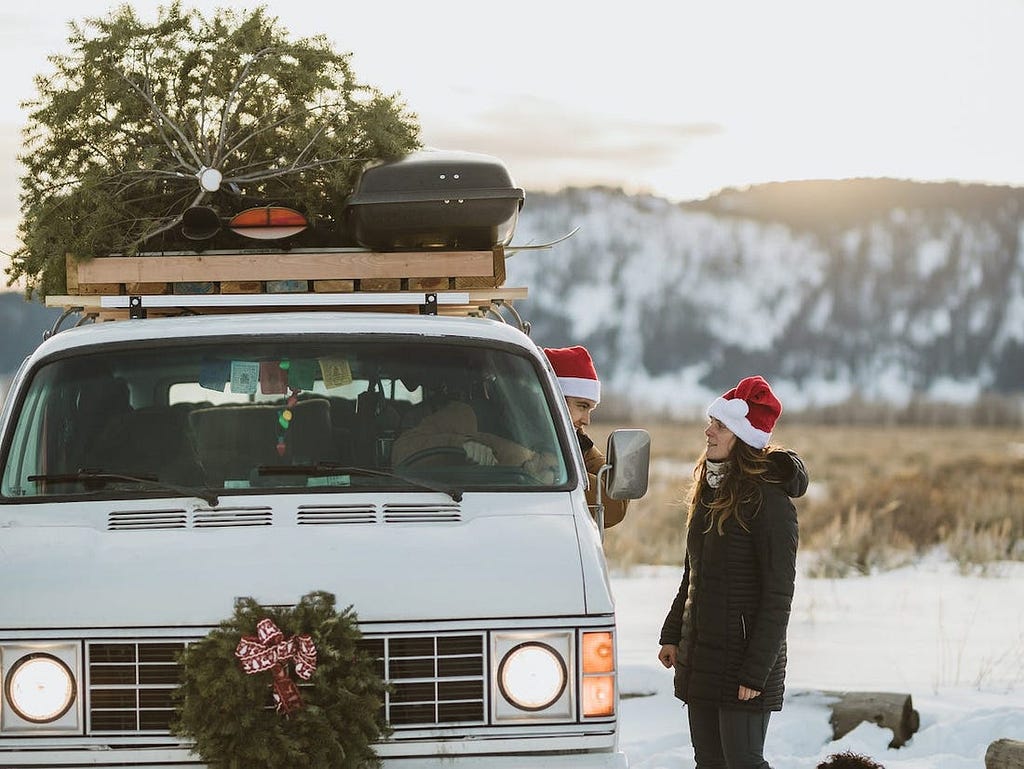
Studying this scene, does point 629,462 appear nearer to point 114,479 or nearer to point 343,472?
point 343,472

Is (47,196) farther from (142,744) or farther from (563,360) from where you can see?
(142,744)

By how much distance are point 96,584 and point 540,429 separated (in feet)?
5.39

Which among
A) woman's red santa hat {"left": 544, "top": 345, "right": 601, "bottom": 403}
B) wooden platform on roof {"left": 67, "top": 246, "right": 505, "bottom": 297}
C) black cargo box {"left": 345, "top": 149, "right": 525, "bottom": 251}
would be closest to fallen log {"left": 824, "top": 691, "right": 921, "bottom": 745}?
woman's red santa hat {"left": 544, "top": 345, "right": 601, "bottom": 403}


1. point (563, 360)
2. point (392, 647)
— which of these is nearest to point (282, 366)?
point (392, 647)

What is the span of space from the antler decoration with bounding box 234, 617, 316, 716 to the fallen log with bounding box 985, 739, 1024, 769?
3.74 m

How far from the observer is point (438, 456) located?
508 centimetres

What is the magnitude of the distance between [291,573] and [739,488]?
180 centimetres

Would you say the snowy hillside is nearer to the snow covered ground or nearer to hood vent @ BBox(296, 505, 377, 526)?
the snow covered ground

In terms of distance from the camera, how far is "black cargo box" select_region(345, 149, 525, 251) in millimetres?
6074

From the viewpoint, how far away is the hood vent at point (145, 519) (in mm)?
4605

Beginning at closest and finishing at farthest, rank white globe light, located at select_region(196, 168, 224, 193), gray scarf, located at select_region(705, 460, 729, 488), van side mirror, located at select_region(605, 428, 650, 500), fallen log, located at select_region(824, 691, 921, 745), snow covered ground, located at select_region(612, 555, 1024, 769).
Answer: van side mirror, located at select_region(605, 428, 650, 500) < gray scarf, located at select_region(705, 460, 729, 488) < white globe light, located at select_region(196, 168, 224, 193) < snow covered ground, located at select_region(612, 555, 1024, 769) < fallen log, located at select_region(824, 691, 921, 745)

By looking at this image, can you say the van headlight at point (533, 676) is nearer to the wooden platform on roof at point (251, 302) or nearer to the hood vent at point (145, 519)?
the hood vent at point (145, 519)

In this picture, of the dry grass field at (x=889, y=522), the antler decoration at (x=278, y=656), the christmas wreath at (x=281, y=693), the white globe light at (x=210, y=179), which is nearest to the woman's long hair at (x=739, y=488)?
the christmas wreath at (x=281, y=693)

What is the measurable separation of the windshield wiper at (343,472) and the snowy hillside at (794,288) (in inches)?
3543
